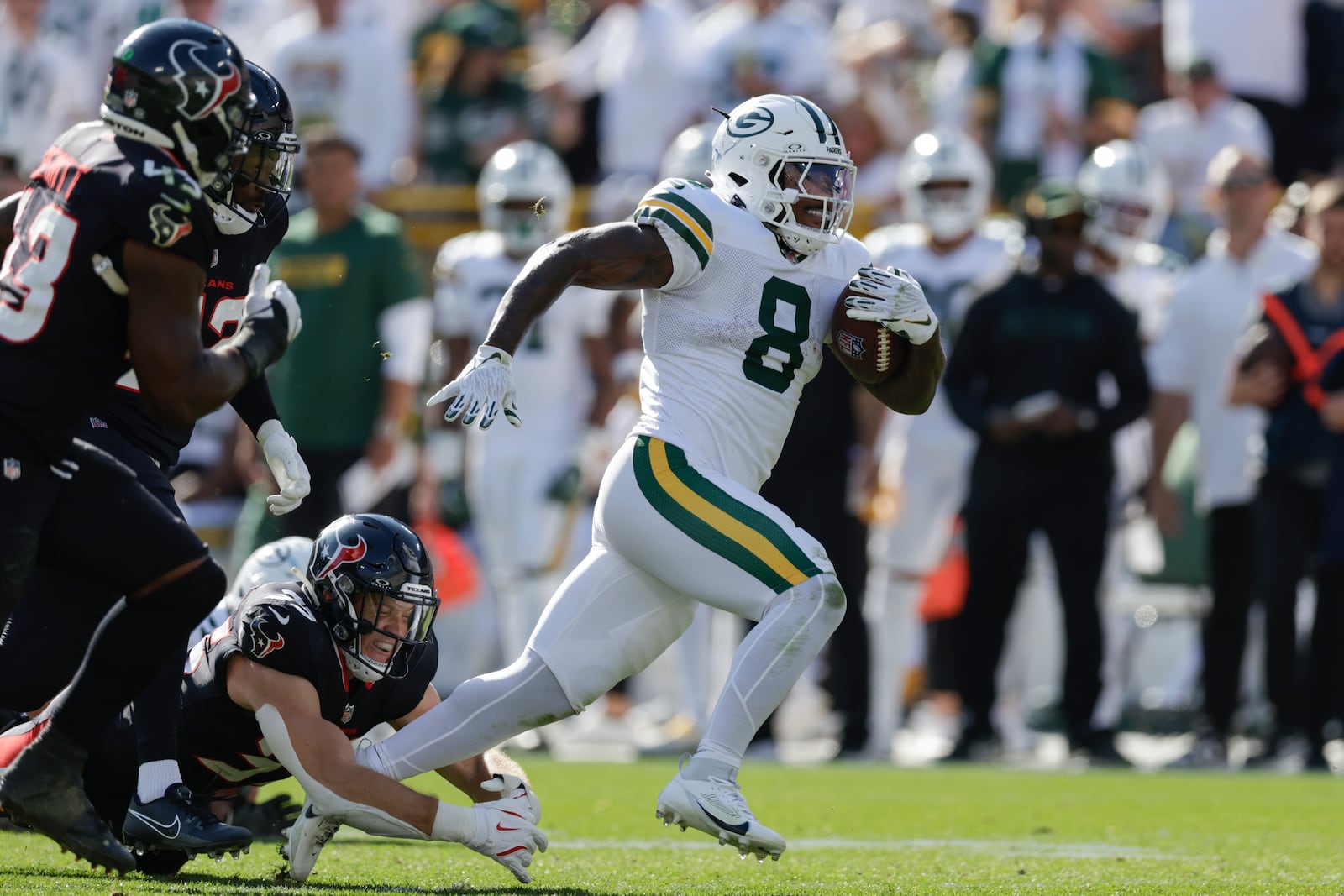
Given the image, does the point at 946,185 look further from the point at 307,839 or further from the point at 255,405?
the point at 307,839

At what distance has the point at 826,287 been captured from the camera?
5133mm

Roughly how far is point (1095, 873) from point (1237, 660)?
150 inches

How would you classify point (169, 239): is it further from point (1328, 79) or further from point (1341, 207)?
point (1328, 79)

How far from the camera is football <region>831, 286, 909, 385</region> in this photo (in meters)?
4.95

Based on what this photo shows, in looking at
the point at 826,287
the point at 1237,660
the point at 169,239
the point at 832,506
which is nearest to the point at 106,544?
the point at 169,239

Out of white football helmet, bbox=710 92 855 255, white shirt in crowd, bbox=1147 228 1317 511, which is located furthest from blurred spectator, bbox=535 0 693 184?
white football helmet, bbox=710 92 855 255

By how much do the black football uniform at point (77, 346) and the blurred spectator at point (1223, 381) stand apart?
5398 mm

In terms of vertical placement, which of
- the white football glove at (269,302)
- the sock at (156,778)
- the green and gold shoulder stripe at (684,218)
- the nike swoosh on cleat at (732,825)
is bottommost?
the sock at (156,778)

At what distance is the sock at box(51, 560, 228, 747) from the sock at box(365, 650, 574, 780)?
672 millimetres

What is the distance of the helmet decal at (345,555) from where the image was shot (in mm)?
4707

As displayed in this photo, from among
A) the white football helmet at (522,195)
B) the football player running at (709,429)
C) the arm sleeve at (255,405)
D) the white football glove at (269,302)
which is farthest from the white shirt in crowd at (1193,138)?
the white football glove at (269,302)

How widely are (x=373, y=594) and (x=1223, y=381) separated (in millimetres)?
5201

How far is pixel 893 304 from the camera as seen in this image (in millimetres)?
4836

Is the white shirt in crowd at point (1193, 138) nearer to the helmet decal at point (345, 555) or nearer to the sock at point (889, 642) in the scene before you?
the sock at point (889, 642)
